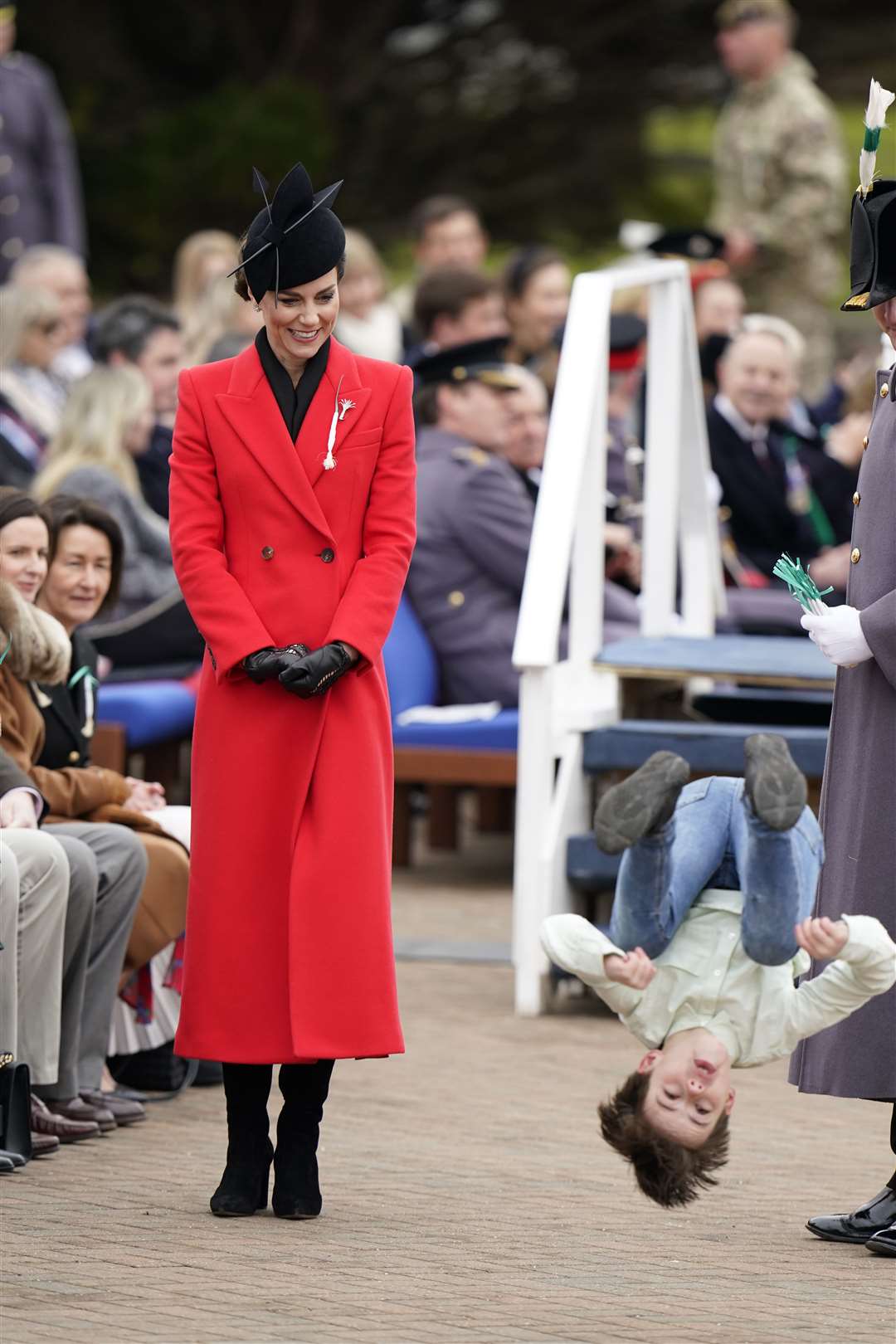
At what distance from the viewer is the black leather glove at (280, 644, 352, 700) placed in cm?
524

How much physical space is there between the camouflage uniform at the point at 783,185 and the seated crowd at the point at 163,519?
4.25ft

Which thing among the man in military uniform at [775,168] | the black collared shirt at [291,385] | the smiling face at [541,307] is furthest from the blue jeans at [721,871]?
the man in military uniform at [775,168]

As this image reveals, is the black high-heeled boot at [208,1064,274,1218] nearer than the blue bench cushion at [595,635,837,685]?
Yes

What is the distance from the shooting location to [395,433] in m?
5.51

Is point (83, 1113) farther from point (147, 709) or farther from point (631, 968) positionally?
point (147, 709)

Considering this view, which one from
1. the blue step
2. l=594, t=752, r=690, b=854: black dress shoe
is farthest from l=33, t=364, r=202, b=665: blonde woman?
l=594, t=752, r=690, b=854: black dress shoe

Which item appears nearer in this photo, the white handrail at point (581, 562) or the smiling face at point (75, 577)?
the smiling face at point (75, 577)

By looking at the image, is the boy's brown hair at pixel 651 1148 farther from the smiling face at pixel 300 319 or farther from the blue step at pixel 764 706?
the blue step at pixel 764 706

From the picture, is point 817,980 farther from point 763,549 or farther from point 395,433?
point 763,549

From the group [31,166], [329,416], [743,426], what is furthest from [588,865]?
[31,166]

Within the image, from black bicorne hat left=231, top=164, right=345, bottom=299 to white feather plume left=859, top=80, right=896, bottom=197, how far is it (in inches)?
39.8

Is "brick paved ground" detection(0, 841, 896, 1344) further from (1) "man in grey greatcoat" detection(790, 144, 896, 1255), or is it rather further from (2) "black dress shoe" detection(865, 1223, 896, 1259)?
(1) "man in grey greatcoat" detection(790, 144, 896, 1255)

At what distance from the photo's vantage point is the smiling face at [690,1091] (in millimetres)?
4867

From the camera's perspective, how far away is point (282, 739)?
5.37 m
